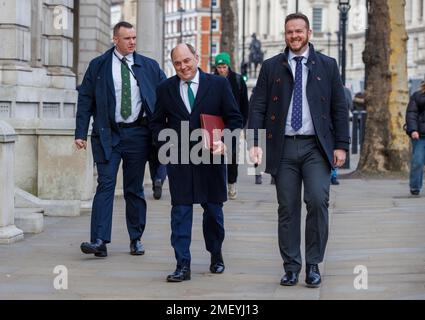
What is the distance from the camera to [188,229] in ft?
34.0

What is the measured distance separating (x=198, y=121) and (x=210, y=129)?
162 millimetres

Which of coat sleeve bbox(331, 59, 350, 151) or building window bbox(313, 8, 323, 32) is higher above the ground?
building window bbox(313, 8, 323, 32)

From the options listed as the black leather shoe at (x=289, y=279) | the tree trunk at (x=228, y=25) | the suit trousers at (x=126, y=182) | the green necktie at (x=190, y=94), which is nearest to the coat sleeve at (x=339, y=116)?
the black leather shoe at (x=289, y=279)

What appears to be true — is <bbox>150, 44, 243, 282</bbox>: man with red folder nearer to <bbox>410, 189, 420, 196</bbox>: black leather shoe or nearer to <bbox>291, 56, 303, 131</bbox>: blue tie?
<bbox>291, 56, 303, 131</bbox>: blue tie

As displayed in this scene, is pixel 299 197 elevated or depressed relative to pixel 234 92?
depressed

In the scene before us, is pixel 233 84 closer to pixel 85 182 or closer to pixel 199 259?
pixel 85 182

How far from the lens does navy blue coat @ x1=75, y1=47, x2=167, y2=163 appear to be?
38.3ft

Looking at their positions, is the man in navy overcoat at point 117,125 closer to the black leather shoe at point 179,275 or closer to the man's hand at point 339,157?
the black leather shoe at point 179,275

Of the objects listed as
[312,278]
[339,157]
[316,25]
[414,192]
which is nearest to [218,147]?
[339,157]

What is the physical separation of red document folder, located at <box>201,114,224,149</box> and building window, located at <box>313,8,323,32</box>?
147m

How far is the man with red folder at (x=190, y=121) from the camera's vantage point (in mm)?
10352

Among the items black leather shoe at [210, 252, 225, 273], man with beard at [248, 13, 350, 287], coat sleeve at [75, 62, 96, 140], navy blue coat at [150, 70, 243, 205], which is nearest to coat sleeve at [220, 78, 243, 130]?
navy blue coat at [150, 70, 243, 205]

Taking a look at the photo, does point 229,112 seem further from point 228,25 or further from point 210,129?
point 228,25

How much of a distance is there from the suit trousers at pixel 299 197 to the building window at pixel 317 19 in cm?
14713
